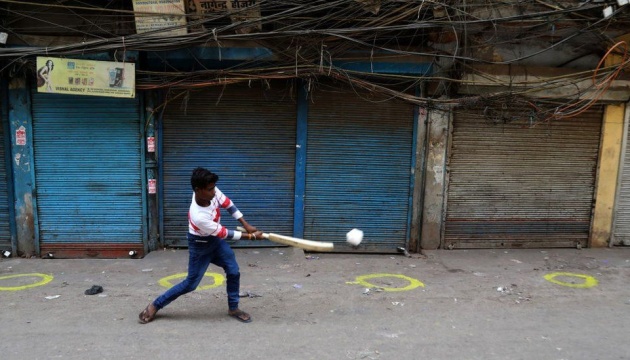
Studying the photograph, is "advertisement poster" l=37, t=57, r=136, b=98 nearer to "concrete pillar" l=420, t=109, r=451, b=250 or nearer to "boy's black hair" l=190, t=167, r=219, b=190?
"boy's black hair" l=190, t=167, r=219, b=190

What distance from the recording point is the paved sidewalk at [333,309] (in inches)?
146

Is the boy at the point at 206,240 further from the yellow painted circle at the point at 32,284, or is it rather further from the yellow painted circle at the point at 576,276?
the yellow painted circle at the point at 576,276

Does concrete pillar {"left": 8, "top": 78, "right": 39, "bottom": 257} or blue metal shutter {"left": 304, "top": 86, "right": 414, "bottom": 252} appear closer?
concrete pillar {"left": 8, "top": 78, "right": 39, "bottom": 257}

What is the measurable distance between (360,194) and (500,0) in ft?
11.1

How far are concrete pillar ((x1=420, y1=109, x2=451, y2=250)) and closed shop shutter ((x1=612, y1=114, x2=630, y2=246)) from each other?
3.03 m

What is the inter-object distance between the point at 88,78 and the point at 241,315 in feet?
12.5

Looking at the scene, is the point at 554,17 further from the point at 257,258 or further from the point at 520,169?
the point at 257,258

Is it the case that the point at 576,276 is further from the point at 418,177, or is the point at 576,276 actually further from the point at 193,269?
the point at 193,269

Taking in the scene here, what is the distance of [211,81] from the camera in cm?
586

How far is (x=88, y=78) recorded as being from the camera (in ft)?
18.7

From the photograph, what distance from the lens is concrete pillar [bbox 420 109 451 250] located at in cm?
665

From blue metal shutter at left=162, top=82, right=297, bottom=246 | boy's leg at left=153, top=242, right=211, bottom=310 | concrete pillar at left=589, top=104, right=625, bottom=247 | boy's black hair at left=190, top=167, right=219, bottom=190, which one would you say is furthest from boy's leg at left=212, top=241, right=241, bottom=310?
concrete pillar at left=589, top=104, right=625, bottom=247

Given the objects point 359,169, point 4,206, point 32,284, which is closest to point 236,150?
point 359,169

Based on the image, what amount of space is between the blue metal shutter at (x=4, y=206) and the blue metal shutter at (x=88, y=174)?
45 centimetres
